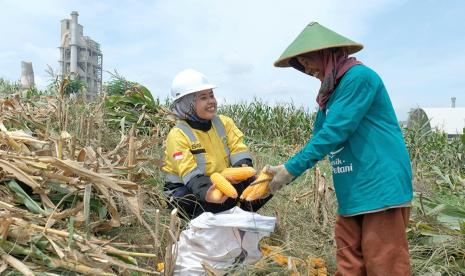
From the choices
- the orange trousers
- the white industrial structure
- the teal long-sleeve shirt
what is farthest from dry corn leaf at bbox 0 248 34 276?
the white industrial structure

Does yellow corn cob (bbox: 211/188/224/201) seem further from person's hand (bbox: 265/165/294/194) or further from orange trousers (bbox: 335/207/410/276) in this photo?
orange trousers (bbox: 335/207/410/276)

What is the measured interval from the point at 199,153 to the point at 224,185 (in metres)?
0.39

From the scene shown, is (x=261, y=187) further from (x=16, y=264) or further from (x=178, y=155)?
(x=16, y=264)

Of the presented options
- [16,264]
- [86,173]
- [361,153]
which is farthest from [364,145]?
[16,264]

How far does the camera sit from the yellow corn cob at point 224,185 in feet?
8.21

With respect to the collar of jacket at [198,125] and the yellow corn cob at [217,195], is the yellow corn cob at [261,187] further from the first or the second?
the collar of jacket at [198,125]

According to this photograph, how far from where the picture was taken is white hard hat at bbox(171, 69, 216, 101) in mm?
2842

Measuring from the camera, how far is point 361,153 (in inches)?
87.4

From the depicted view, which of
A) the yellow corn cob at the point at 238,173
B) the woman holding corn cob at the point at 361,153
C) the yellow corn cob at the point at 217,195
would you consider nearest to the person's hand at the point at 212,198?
the yellow corn cob at the point at 217,195

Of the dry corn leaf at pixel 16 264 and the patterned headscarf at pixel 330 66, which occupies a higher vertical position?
the patterned headscarf at pixel 330 66

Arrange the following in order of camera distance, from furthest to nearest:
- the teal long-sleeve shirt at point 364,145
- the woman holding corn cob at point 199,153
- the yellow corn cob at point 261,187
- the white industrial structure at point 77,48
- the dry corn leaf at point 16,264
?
1. the white industrial structure at point 77,48
2. the woman holding corn cob at point 199,153
3. the yellow corn cob at point 261,187
4. the teal long-sleeve shirt at point 364,145
5. the dry corn leaf at point 16,264

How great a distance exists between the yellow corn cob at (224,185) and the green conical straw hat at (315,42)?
0.74 m

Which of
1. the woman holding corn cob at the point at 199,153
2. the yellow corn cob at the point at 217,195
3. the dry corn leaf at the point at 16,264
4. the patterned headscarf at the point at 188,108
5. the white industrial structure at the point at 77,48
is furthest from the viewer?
the white industrial structure at the point at 77,48

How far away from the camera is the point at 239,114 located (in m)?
10.9
